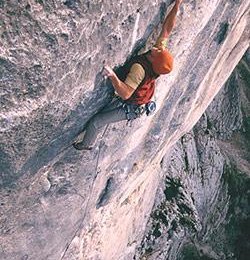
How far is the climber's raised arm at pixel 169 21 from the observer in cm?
1099

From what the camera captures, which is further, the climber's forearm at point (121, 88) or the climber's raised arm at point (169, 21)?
the climber's raised arm at point (169, 21)

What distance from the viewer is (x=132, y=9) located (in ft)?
33.4

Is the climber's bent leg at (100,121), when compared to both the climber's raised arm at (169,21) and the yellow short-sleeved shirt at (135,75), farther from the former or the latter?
the climber's raised arm at (169,21)

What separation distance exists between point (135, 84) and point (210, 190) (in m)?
23.6

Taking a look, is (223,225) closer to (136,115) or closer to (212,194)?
(212,194)

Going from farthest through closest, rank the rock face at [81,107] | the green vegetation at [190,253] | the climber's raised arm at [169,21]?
1. the green vegetation at [190,253]
2. the climber's raised arm at [169,21]
3. the rock face at [81,107]

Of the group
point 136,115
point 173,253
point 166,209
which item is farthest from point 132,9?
point 173,253

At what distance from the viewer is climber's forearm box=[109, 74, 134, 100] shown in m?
10.4

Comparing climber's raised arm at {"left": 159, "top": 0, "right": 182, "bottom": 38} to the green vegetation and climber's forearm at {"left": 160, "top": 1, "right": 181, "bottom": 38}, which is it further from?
the green vegetation

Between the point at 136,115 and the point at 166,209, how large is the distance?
16.5 metres

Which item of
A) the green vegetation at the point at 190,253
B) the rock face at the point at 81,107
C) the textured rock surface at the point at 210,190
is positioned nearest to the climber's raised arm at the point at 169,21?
the rock face at the point at 81,107

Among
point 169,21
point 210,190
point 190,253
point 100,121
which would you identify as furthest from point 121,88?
point 210,190

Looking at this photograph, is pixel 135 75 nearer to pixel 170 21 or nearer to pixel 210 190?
pixel 170 21

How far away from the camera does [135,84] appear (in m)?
10.7
